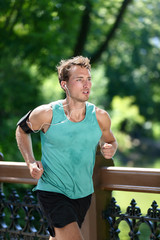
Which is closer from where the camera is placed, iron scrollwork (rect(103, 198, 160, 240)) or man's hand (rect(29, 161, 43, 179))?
man's hand (rect(29, 161, 43, 179))

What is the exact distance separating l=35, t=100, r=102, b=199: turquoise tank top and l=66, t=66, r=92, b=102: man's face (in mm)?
167

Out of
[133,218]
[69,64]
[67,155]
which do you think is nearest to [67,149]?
[67,155]

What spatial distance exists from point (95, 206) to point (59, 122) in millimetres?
813

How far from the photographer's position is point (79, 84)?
3.00 m

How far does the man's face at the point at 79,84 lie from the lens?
9.82ft

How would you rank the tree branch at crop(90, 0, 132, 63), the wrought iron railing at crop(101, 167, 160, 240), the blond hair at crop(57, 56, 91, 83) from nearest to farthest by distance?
the blond hair at crop(57, 56, 91, 83) → the wrought iron railing at crop(101, 167, 160, 240) → the tree branch at crop(90, 0, 132, 63)

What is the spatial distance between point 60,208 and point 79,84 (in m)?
0.85

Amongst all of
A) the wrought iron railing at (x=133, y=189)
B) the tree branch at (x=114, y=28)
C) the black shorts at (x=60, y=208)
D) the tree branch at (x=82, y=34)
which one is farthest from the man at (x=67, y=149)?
the tree branch at (x=114, y=28)

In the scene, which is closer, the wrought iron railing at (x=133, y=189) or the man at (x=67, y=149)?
the man at (x=67, y=149)

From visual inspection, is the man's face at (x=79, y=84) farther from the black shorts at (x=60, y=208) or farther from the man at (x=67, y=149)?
the black shorts at (x=60, y=208)

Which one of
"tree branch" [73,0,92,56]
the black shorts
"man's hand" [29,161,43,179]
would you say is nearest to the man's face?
"man's hand" [29,161,43,179]

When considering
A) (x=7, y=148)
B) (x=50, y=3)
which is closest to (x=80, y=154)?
(x=7, y=148)

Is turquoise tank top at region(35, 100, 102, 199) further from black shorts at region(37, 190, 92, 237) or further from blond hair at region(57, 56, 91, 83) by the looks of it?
blond hair at region(57, 56, 91, 83)

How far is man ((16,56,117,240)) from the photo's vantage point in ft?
9.64
